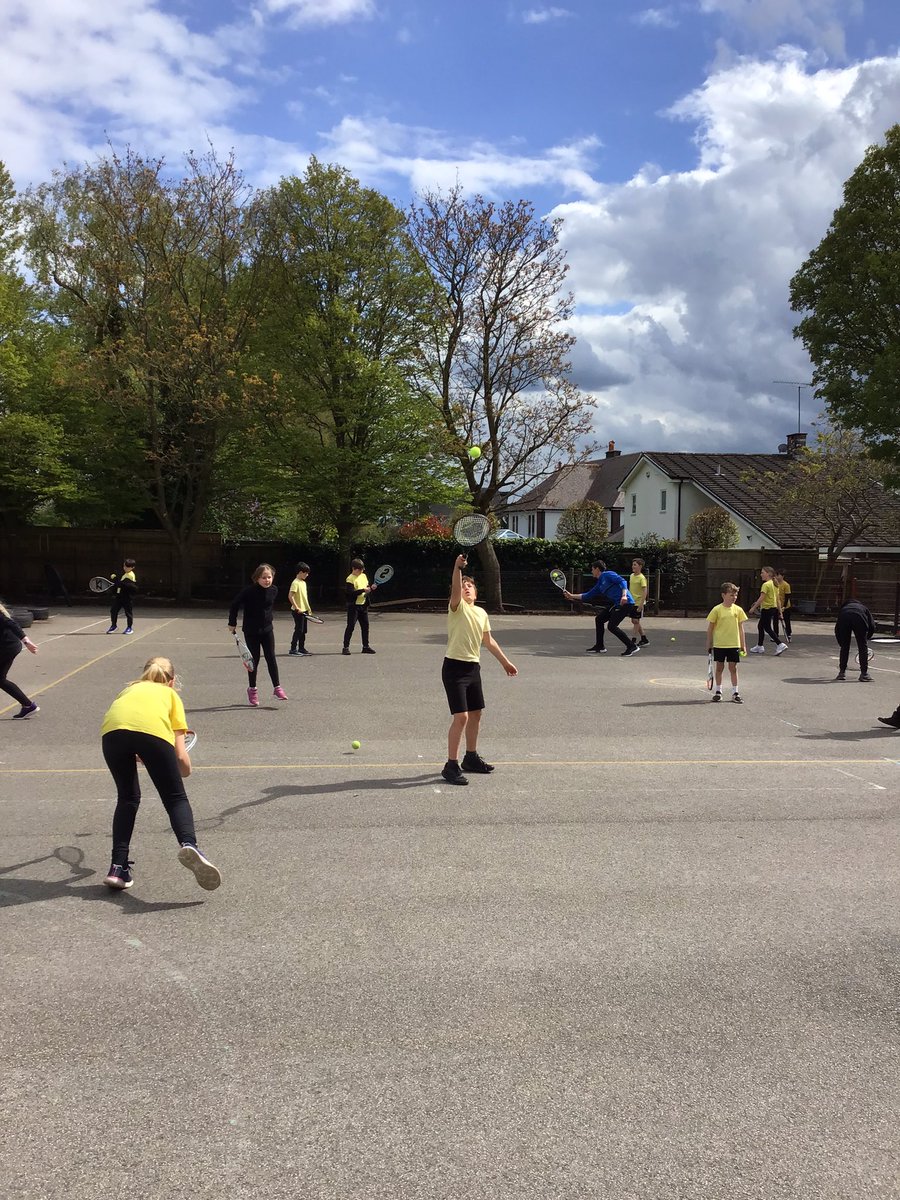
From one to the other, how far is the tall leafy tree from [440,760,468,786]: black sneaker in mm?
21021

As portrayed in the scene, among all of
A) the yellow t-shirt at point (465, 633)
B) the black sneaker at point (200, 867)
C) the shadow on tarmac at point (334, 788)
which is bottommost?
the shadow on tarmac at point (334, 788)

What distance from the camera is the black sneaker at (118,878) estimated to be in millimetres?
5160

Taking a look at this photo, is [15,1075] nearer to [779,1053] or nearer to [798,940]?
[779,1053]

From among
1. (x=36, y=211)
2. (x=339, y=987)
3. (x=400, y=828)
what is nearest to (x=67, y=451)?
(x=36, y=211)

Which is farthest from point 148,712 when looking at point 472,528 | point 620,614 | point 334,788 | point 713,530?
point 713,530

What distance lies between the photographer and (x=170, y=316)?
28.0 metres

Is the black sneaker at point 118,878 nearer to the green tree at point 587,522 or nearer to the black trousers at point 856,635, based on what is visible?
A: the black trousers at point 856,635

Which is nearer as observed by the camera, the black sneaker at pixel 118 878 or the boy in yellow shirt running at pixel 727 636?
the black sneaker at pixel 118 878

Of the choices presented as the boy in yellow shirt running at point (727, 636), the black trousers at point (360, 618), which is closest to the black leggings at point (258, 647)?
the black trousers at point (360, 618)

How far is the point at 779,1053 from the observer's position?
360 centimetres

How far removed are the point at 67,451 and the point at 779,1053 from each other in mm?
29277

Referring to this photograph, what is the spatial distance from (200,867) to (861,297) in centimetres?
2235

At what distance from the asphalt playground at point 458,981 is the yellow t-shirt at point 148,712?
0.95 metres

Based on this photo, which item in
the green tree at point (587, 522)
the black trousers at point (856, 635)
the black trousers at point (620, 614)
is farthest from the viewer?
the green tree at point (587, 522)
